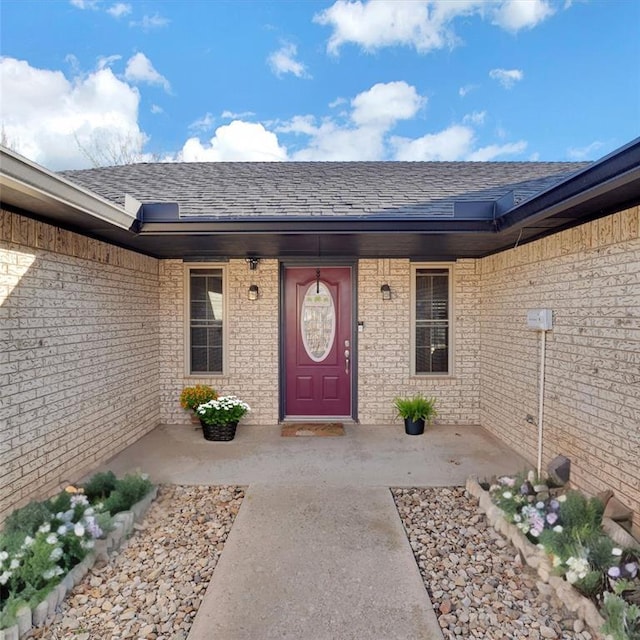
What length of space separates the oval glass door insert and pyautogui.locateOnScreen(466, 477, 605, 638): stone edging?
2.81 meters

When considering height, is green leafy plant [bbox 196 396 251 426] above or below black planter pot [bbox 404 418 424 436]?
above

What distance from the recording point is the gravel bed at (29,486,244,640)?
6.44 feet

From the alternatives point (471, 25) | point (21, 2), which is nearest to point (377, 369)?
point (21, 2)

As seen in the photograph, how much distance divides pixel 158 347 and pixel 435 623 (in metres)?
4.60

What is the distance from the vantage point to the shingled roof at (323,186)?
12.3 feet

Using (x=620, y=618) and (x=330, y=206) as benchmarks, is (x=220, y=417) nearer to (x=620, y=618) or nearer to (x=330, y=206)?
(x=330, y=206)

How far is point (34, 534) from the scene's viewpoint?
2.40 meters

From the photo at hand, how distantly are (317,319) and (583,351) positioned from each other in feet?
10.6

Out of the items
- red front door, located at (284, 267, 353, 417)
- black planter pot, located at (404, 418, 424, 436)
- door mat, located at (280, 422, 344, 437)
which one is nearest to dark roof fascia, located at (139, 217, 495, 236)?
red front door, located at (284, 267, 353, 417)

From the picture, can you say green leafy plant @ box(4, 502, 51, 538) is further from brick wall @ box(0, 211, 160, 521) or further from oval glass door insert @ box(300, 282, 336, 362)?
oval glass door insert @ box(300, 282, 336, 362)

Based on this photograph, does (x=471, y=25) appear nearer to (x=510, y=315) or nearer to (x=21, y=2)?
(x=510, y=315)

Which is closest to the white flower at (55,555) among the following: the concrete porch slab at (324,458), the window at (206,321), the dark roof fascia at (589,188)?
the concrete porch slab at (324,458)

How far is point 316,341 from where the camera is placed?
5516 millimetres

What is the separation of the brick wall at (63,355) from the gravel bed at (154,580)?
1.03 meters
